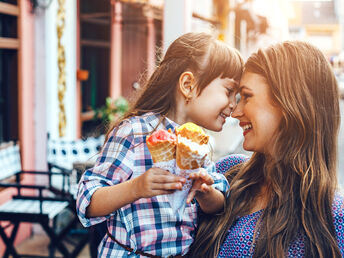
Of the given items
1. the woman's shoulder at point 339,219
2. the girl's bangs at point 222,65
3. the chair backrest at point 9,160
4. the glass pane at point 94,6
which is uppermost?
the glass pane at point 94,6

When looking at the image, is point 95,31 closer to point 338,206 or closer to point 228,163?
point 228,163

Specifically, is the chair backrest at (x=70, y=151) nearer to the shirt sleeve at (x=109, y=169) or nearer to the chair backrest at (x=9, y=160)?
the chair backrest at (x=9, y=160)

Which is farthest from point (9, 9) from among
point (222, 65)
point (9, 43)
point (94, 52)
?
point (222, 65)

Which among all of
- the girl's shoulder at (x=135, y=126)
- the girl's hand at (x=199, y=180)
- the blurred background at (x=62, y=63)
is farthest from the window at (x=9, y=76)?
the girl's hand at (x=199, y=180)

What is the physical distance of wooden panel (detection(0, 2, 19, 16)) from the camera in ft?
13.6

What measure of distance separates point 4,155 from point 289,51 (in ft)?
9.92

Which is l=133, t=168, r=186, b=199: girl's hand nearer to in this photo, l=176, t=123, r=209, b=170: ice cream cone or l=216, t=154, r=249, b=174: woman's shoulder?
l=176, t=123, r=209, b=170: ice cream cone

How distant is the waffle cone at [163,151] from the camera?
1.44 meters

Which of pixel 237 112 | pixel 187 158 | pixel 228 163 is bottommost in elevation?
pixel 228 163

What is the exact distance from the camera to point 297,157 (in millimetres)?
1754

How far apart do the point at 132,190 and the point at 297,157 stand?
0.65 m

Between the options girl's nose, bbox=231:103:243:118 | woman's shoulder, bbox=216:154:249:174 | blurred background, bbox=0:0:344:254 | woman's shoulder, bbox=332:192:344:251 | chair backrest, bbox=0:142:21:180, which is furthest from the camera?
blurred background, bbox=0:0:344:254

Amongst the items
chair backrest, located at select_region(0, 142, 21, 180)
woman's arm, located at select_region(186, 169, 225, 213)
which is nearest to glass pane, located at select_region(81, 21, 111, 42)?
chair backrest, located at select_region(0, 142, 21, 180)

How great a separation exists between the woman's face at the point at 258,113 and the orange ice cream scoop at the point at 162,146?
455 mm
